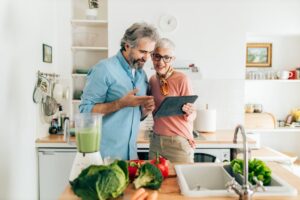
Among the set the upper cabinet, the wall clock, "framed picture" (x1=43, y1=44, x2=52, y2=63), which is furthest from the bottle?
the upper cabinet

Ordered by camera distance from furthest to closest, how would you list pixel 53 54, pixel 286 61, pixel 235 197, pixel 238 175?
1. pixel 286 61
2. pixel 53 54
3. pixel 238 175
4. pixel 235 197

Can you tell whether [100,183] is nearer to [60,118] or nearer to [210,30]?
[60,118]

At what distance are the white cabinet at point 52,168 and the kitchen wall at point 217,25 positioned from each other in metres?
1.24

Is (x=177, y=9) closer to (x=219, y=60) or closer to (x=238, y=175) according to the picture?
(x=219, y=60)

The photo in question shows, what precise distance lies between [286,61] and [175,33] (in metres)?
1.35

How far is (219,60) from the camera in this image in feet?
10.1

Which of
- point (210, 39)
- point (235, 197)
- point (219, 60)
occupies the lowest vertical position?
point (235, 197)

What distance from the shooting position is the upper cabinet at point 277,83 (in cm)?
339

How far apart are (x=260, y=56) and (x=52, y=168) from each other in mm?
2481

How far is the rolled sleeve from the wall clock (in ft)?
5.22

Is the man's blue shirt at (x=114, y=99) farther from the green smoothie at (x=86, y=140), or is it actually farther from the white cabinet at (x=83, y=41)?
the white cabinet at (x=83, y=41)

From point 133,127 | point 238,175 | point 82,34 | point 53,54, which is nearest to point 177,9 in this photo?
point 82,34

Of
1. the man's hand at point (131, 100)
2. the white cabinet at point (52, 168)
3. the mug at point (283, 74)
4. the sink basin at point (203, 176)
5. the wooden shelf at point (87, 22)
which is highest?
the wooden shelf at point (87, 22)

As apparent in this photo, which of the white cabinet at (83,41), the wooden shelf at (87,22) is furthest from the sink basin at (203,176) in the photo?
the wooden shelf at (87,22)
